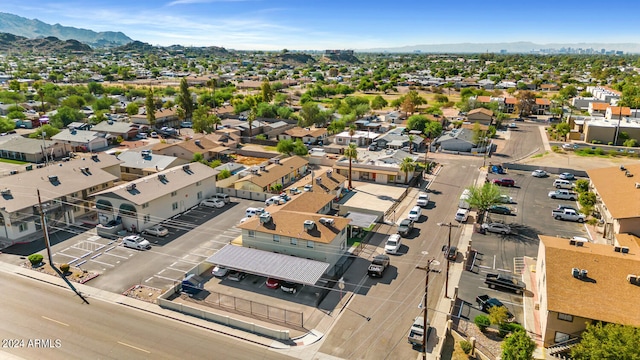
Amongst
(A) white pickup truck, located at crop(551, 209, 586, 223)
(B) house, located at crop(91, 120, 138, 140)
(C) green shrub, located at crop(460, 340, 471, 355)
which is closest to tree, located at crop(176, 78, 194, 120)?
(B) house, located at crop(91, 120, 138, 140)

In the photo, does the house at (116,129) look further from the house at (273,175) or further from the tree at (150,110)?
the house at (273,175)

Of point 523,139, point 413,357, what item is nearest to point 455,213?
point 413,357

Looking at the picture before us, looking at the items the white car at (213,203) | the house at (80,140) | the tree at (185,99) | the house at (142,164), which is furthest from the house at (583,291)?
the tree at (185,99)

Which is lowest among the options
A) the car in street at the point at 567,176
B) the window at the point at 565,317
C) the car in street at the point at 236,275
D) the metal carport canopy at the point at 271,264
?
the car in street at the point at 236,275

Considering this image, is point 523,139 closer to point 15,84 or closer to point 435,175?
point 435,175

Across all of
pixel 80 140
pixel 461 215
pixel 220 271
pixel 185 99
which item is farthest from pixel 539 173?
pixel 80 140

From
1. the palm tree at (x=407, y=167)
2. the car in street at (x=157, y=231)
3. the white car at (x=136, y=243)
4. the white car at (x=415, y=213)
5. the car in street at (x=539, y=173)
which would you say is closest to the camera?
the white car at (x=136, y=243)
